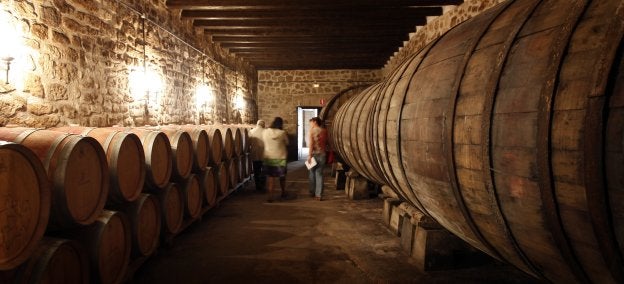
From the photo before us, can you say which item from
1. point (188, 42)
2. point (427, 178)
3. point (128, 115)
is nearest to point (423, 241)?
point (427, 178)

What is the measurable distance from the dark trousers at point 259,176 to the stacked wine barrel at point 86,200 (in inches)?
106

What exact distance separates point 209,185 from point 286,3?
3.41 meters

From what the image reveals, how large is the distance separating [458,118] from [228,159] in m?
4.63

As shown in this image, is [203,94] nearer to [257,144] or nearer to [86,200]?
[257,144]

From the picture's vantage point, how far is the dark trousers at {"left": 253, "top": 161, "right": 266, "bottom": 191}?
676 cm

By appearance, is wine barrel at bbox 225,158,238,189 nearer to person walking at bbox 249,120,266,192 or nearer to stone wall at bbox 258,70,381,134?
person walking at bbox 249,120,266,192

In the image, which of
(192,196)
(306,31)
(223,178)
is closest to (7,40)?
(192,196)

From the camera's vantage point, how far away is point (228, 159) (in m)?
5.68

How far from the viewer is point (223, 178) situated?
543 cm

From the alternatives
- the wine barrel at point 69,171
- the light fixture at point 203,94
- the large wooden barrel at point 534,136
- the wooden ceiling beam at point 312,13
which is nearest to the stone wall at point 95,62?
the light fixture at point 203,94

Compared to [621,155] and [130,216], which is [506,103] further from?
[130,216]

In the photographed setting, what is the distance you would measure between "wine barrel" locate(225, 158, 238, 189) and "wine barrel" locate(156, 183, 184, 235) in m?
1.86

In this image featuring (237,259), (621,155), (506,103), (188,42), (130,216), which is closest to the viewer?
(621,155)

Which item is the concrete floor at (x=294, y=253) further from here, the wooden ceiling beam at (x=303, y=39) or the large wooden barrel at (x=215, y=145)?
the wooden ceiling beam at (x=303, y=39)
